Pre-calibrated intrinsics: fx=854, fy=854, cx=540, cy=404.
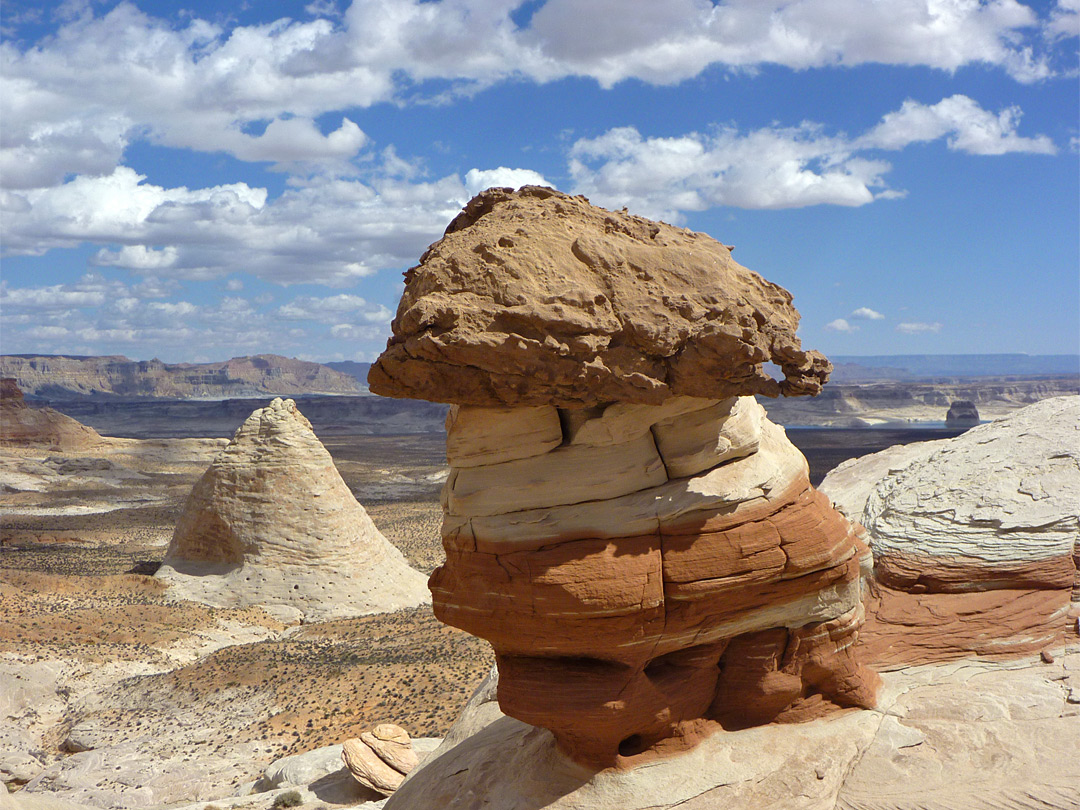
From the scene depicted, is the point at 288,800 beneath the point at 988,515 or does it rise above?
beneath

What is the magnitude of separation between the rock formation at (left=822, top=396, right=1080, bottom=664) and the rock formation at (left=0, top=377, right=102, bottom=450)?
223 feet

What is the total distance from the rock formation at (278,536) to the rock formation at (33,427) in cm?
5041

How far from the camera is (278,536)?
71.3 feet

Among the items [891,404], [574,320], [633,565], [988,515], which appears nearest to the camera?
[574,320]

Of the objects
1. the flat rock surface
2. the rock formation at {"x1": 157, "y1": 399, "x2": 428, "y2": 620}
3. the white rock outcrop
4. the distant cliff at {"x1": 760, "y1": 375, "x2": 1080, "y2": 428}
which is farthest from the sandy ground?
the distant cliff at {"x1": 760, "y1": 375, "x2": 1080, "y2": 428}

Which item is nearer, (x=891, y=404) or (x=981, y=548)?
(x=981, y=548)

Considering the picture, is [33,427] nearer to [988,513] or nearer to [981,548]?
[988,513]

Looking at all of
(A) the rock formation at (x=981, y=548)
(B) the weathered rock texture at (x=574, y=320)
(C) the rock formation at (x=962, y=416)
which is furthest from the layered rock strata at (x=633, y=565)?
(C) the rock formation at (x=962, y=416)

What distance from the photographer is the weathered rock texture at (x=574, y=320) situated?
597cm

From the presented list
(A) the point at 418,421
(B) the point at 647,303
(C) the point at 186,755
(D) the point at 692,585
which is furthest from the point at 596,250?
(A) the point at 418,421

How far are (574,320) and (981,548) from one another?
6.63 meters

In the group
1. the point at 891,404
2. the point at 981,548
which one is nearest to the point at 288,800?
the point at 981,548

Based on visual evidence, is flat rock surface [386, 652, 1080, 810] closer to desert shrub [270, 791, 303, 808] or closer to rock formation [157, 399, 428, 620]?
desert shrub [270, 791, 303, 808]

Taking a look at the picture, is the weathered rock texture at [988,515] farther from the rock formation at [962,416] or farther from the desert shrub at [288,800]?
the rock formation at [962,416]
